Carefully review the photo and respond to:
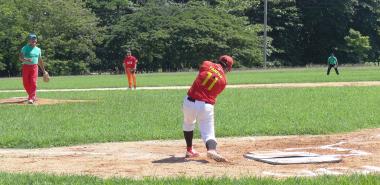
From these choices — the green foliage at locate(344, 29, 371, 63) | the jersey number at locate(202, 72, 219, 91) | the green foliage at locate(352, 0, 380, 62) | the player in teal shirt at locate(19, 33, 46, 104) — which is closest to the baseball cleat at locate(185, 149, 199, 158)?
the jersey number at locate(202, 72, 219, 91)

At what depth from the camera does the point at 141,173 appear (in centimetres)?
813

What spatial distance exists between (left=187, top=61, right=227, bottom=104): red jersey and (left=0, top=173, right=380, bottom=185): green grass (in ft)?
6.86

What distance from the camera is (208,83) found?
921 centimetres

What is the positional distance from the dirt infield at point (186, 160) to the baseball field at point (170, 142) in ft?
0.05

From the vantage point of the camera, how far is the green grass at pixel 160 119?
471 inches

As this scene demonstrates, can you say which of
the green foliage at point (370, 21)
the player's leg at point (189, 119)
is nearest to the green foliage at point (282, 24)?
the green foliage at point (370, 21)

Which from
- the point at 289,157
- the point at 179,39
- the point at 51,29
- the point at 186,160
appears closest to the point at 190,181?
the point at 186,160

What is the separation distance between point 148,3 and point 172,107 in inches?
2044

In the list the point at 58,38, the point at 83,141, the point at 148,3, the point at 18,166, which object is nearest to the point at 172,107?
the point at 83,141

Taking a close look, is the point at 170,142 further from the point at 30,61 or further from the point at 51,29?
the point at 51,29

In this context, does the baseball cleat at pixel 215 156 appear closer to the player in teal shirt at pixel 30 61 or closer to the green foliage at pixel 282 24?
the player in teal shirt at pixel 30 61

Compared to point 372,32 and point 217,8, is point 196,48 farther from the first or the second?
point 372,32

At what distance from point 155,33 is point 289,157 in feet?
182

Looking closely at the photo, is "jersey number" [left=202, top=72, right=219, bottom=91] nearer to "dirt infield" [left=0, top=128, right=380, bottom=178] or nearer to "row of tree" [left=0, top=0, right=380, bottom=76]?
"dirt infield" [left=0, top=128, right=380, bottom=178]
